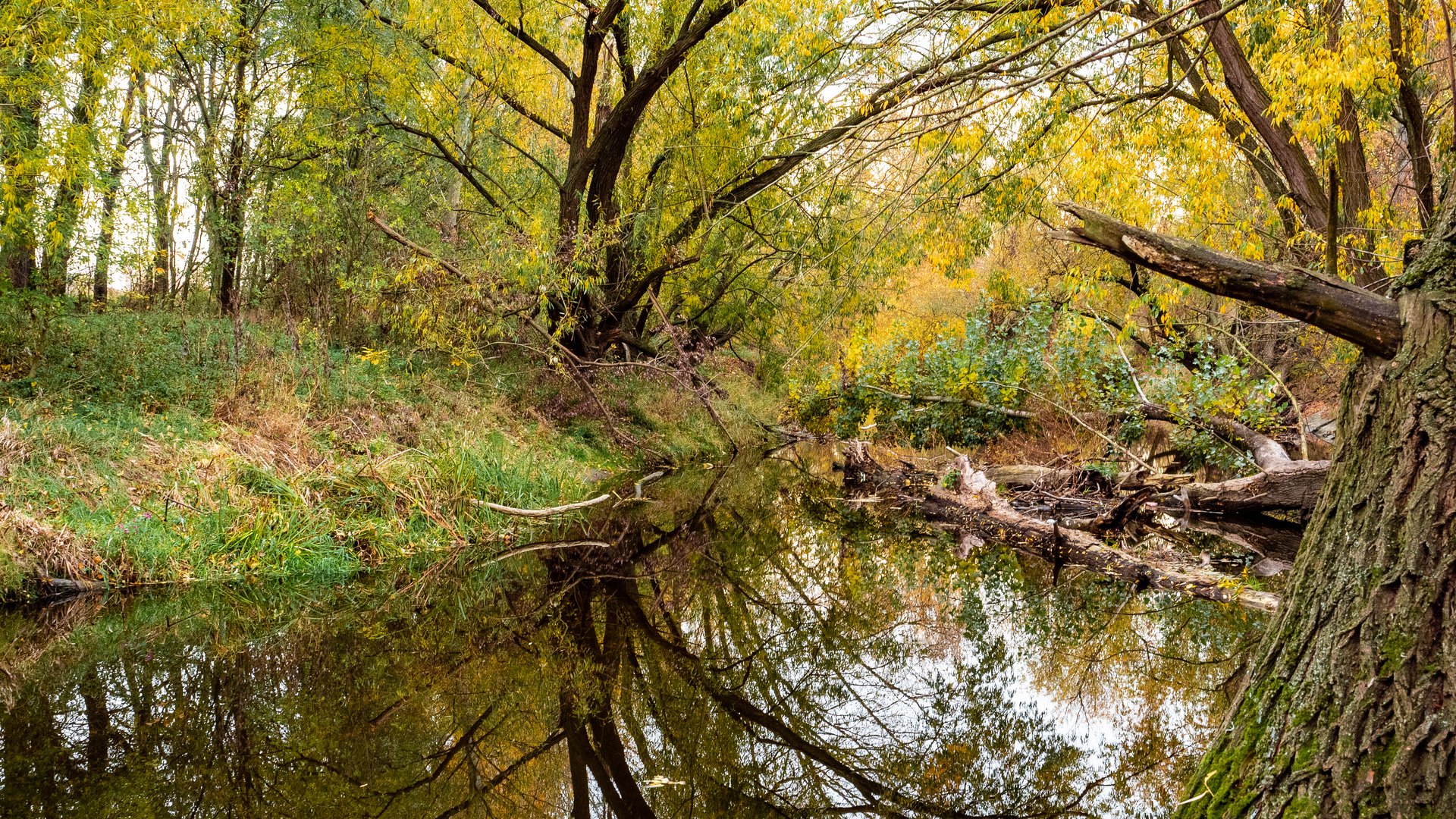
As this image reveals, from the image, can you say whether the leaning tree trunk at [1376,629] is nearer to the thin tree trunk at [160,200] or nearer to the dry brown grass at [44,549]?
the dry brown grass at [44,549]

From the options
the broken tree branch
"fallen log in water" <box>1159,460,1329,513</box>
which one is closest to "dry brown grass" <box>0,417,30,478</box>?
the broken tree branch

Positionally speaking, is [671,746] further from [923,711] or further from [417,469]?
[417,469]

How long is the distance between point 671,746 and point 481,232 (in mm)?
11007

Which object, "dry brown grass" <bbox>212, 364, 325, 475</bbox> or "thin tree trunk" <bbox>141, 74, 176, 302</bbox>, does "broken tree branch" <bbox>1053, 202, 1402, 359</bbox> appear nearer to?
"dry brown grass" <bbox>212, 364, 325, 475</bbox>

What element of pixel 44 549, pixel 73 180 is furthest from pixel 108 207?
pixel 44 549

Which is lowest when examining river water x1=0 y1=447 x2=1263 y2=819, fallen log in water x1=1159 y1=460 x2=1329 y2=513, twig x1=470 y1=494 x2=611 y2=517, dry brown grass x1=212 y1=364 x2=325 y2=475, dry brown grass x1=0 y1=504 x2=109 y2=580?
river water x1=0 y1=447 x2=1263 y2=819

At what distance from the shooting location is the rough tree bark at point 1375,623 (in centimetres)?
188

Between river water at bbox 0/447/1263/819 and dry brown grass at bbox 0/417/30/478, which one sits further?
dry brown grass at bbox 0/417/30/478

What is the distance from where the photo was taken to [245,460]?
7.17m

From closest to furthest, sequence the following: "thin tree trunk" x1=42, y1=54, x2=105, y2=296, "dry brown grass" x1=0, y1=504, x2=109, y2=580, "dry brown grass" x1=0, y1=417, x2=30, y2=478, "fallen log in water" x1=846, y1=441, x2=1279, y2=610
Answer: "dry brown grass" x1=0, y1=504, x2=109, y2=580 < "fallen log in water" x1=846, y1=441, x2=1279, y2=610 < "dry brown grass" x1=0, y1=417, x2=30, y2=478 < "thin tree trunk" x1=42, y1=54, x2=105, y2=296

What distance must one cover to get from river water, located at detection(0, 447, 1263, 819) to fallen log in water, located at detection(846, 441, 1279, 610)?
256mm

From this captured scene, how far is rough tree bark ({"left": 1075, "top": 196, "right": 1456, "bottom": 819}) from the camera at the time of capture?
188 centimetres

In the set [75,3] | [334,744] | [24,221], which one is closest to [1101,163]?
[334,744]

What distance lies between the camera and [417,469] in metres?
7.82
